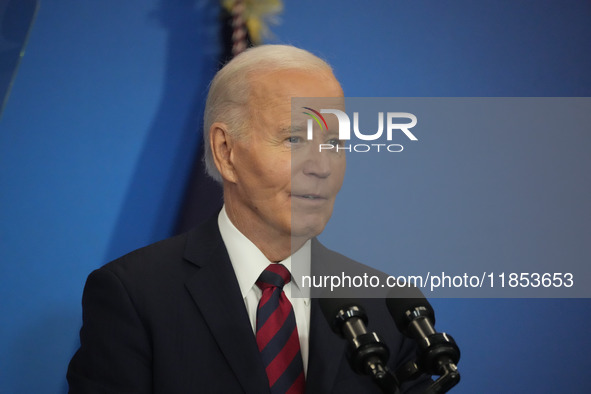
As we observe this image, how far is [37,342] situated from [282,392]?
0.89 m

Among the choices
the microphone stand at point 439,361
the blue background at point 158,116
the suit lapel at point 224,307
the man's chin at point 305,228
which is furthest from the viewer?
the blue background at point 158,116

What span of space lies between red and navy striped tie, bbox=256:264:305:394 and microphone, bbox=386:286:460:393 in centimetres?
38

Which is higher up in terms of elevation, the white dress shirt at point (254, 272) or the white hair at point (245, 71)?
the white hair at point (245, 71)

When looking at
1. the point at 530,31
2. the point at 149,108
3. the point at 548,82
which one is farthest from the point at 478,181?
the point at 149,108

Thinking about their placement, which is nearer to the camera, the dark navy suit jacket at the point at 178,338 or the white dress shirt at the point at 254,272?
the dark navy suit jacket at the point at 178,338

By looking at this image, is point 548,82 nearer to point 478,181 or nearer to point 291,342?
point 478,181

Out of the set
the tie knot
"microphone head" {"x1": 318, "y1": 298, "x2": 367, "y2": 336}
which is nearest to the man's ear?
the tie knot

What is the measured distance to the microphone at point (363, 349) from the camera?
769mm

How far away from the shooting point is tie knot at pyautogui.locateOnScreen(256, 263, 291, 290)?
4.08ft

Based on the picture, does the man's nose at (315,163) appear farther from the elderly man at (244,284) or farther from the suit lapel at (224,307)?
the suit lapel at (224,307)

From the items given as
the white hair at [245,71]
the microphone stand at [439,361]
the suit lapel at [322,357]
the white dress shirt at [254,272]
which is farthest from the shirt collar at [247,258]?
the microphone stand at [439,361]

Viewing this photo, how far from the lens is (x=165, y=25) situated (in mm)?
1877

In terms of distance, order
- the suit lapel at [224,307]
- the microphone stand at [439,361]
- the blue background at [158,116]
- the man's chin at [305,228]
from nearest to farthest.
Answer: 1. the microphone stand at [439,361]
2. the suit lapel at [224,307]
3. the man's chin at [305,228]
4. the blue background at [158,116]

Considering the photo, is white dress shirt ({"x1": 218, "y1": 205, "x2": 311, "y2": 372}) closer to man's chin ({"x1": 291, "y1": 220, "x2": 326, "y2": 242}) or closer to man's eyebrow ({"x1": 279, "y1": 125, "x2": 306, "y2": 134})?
man's chin ({"x1": 291, "y1": 220, "x2": 326, "y2": 242})
